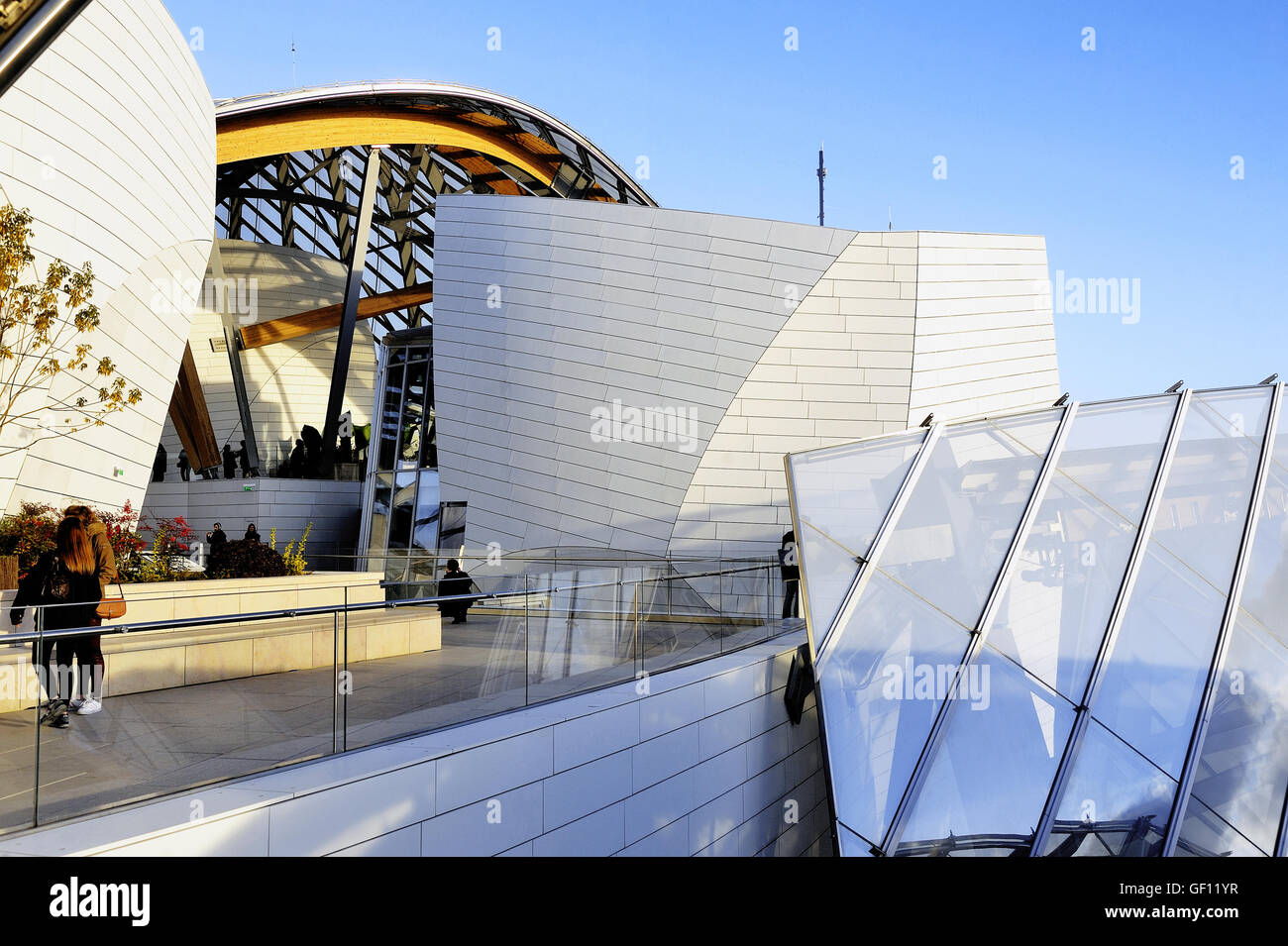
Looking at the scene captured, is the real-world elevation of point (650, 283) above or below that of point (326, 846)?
above

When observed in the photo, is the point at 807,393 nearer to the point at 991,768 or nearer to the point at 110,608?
the point at 991,768

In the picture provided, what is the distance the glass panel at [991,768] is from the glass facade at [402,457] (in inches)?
748

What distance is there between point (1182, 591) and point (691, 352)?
13264 mm

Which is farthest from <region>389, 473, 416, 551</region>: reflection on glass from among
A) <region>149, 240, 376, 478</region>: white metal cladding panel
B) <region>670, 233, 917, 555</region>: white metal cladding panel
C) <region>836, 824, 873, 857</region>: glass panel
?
<region>836, 824, 873, 857</region>: glass panel

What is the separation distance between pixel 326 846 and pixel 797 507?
209 inches

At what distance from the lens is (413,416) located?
26.4m

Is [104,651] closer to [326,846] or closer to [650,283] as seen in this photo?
[326,846]

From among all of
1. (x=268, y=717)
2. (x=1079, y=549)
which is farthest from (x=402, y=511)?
(x=268, y=717)

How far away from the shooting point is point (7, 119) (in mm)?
12156

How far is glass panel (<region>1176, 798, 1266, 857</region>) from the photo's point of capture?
7.08 m

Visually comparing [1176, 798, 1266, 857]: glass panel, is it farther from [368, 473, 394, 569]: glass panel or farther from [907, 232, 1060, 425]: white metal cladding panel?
[368, 473, 394, 569]: glass panel

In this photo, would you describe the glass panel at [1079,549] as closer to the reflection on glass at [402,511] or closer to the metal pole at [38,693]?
the metal pole at [38,693]
